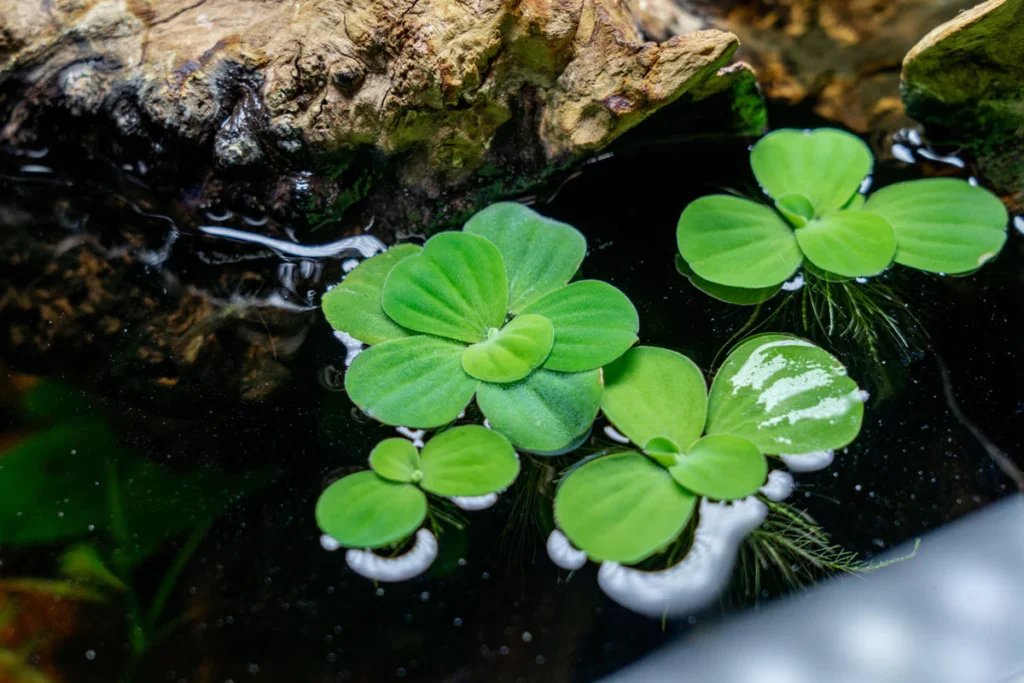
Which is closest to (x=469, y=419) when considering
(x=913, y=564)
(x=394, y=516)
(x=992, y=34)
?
(x=394, y=516)

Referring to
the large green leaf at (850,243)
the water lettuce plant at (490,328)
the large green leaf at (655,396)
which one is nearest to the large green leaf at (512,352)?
the water lettuce plant at (490,328)

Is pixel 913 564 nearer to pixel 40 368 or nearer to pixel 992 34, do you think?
pixel 992 34

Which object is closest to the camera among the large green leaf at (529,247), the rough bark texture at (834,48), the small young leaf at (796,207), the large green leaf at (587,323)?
the large green leaf at (587,323)

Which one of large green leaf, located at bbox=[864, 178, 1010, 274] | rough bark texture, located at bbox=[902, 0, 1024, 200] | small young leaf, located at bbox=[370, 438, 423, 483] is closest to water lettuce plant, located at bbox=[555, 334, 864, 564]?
small young leaf, located at bbox=[370, 438, 423, 483]

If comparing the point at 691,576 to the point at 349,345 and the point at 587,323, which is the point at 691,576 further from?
the point at 349,345

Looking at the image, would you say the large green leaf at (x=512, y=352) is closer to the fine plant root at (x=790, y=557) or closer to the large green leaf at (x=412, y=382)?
the large green leaf at (x=412, y=382)

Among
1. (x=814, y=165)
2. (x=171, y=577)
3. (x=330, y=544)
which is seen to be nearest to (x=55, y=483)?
(x=171, y=577)
